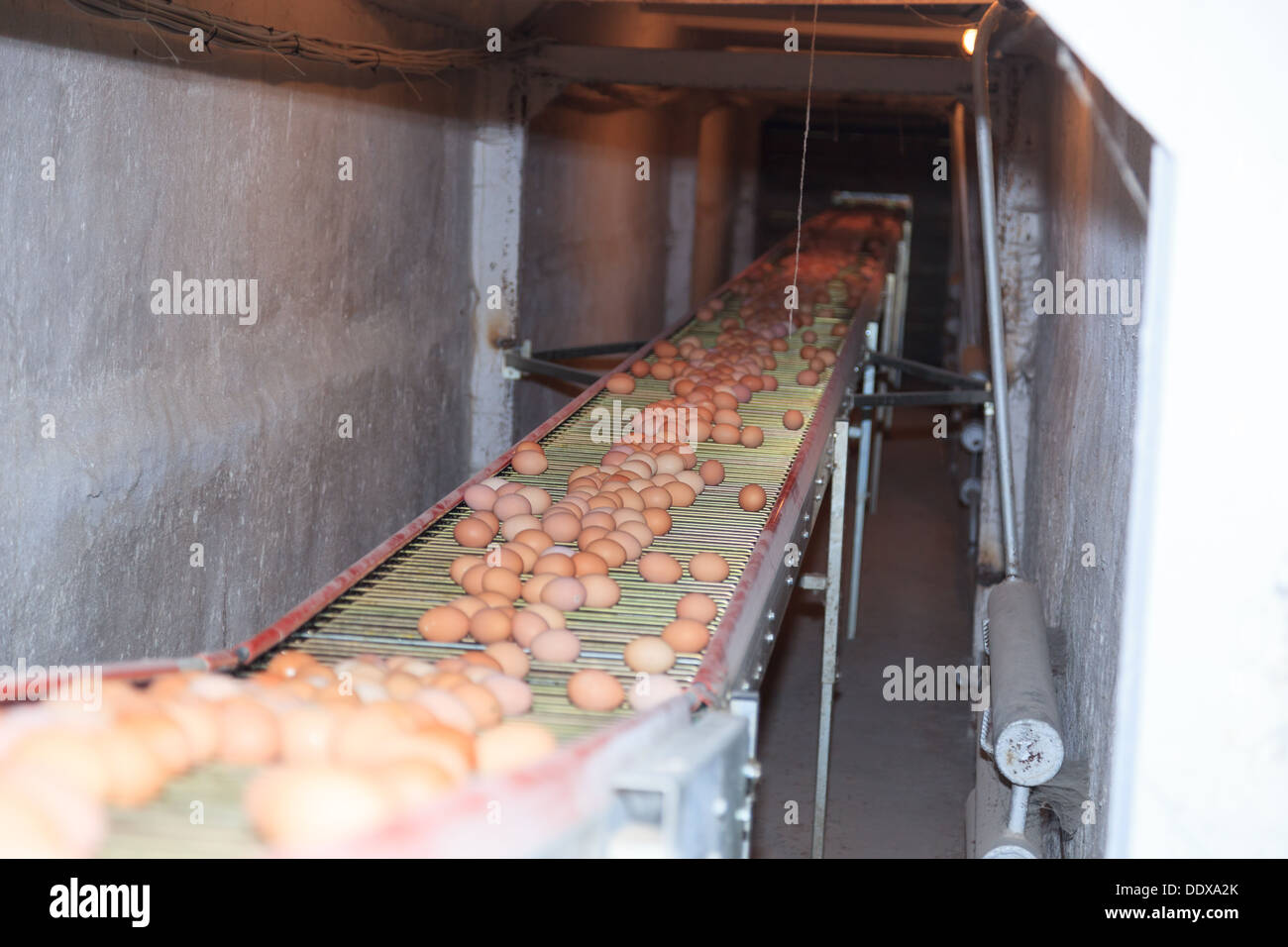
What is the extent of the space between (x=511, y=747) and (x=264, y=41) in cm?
266

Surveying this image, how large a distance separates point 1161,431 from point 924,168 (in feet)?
43.1

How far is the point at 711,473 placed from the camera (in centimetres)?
→ 316

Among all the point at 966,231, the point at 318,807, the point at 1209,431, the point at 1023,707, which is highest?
the point at 966,231

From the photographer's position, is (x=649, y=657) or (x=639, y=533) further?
(x=639, y=533)

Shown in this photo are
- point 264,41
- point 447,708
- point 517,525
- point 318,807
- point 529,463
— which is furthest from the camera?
point 264,41

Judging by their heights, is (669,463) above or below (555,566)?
above

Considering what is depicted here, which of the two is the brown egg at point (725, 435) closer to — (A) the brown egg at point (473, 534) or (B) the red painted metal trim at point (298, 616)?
(B) the red painted metal trim at point (298, 616)

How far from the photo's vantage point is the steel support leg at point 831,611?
3648 mm

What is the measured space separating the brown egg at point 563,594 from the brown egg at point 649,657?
0.29 metres

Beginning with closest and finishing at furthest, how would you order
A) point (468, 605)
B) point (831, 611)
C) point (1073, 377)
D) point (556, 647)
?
1. point (556, 647)
2. point (468, 605)
3. point (831, 611)
4. point (1073, 377)

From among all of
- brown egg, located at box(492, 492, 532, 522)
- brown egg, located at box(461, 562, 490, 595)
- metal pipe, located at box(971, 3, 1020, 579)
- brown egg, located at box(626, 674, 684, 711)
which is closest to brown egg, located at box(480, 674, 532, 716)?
brown egg, located at box(626, 674, 684, 711)

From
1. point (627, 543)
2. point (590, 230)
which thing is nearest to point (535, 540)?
point (627, 543)

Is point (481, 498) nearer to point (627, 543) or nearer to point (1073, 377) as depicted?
point (627, 543)

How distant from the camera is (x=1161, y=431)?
72.0 inches
